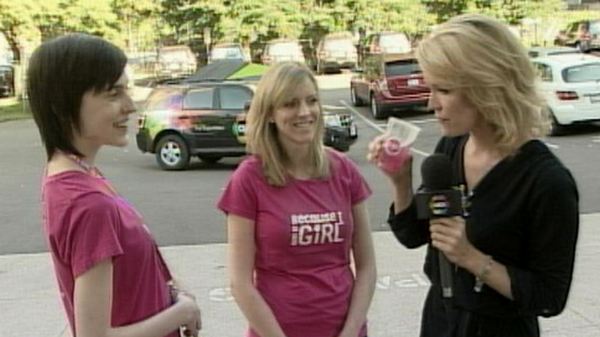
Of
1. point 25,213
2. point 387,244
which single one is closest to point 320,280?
point 387,244

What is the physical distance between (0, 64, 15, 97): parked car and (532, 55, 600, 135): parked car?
21.9 m

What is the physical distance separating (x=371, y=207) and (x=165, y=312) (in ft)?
26.1

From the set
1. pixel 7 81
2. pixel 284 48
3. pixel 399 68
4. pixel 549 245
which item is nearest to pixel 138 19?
pixel 7 81

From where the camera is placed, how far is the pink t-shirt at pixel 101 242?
1966 mm

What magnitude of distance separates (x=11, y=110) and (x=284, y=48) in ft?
36.5

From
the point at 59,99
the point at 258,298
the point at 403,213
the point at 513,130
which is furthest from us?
the point at 258,298

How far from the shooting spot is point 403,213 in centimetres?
248

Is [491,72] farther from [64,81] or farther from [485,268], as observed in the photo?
[64,81]

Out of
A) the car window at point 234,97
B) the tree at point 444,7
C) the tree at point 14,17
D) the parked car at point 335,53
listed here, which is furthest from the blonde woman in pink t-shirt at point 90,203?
the tree at point 444,7

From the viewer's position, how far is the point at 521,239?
2.18 meters

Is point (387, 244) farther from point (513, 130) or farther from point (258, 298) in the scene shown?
point (513, 130)

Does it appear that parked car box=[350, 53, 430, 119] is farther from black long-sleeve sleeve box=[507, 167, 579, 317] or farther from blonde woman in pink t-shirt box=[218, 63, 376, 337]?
black long-sleeve sleeve box=[507, 167, 579, 317]

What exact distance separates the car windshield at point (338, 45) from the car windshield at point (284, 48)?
2.22 m

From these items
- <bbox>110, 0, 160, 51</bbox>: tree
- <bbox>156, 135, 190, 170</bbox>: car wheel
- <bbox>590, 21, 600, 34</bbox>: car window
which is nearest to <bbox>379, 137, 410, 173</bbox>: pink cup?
<bbox>156, 135, 190, 170</bbox>: car wheel
